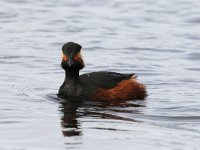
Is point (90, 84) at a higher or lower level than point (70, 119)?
higher

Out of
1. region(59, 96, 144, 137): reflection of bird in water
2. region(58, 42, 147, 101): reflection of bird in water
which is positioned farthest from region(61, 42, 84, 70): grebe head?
region(59, 96, 144, 137): reflection of bird in water

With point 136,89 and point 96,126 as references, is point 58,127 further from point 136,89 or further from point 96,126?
point 136,89

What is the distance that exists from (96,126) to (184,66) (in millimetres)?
7259

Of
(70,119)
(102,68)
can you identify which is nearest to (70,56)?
(70,119)

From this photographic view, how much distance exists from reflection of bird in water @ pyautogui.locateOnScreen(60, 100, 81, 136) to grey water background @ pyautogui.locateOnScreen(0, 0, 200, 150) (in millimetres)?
16

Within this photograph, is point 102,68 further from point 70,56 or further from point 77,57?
point 70,56

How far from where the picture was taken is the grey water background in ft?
37.6

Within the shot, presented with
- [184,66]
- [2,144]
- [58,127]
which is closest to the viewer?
[2,144]

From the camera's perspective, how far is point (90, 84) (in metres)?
14.7

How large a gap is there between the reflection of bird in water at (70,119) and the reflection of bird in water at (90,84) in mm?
280

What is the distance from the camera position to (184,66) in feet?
62.7

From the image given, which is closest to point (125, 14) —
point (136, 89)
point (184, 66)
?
point (184, 66)

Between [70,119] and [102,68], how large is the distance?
5.90m

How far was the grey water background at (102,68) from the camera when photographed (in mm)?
11453
